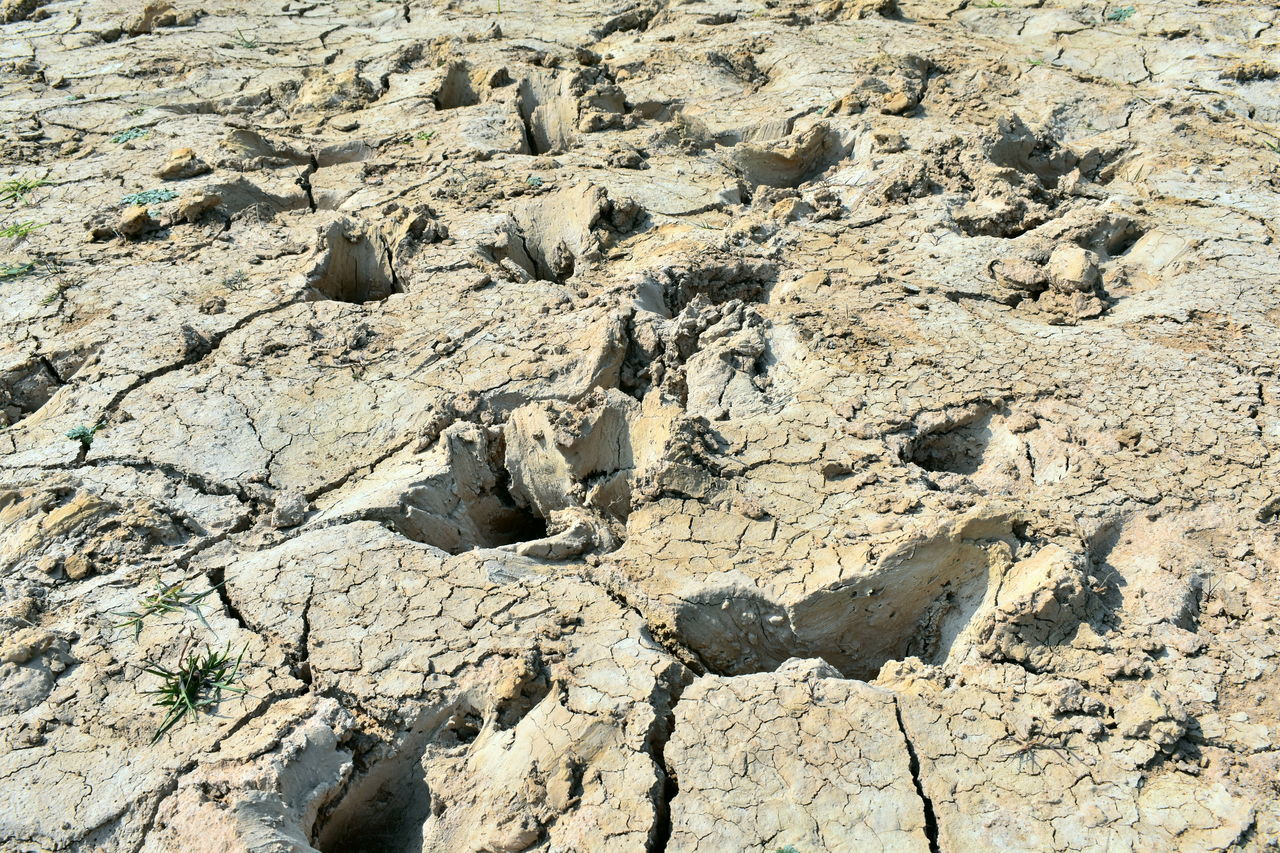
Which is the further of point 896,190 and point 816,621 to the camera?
point 896,190

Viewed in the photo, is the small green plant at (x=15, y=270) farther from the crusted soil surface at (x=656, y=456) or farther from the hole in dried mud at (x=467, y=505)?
the hole in dried mud at (x=467, y=505)

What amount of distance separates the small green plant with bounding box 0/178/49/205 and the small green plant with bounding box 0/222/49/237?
236 millimetres

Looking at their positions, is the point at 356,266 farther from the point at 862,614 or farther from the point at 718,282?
the point at 862,614

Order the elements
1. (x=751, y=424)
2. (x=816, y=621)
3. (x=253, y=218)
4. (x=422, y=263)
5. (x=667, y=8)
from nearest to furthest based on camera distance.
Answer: (x=816, y=621)
(x=751, y=424)
(x=422, y=263)
(x=253, y=218)
(x=667, y=8)

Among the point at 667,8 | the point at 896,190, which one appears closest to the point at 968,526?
the point at 896,190

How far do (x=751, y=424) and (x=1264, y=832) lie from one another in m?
1.71

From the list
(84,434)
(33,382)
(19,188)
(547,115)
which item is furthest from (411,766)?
(19,188)

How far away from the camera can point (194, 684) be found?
96.6 inches

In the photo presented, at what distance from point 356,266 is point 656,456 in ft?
6.57

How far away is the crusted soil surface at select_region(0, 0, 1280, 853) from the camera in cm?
224

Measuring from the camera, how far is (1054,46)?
18.8 feet

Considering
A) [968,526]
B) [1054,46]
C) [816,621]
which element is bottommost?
[816,621]

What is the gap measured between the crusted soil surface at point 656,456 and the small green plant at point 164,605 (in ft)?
0.05

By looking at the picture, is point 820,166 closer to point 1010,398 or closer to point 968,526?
point 1010,398
